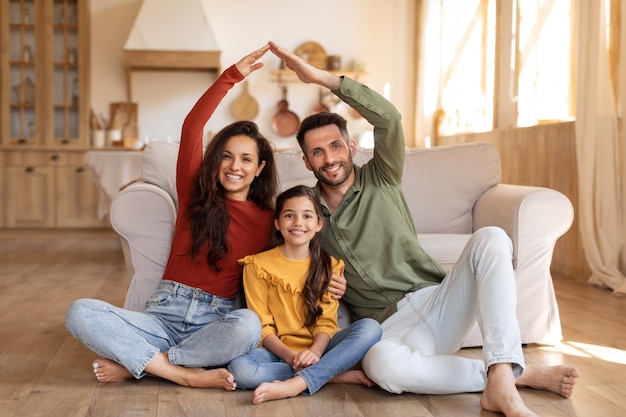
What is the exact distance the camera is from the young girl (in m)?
2.11

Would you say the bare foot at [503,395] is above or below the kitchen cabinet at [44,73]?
below

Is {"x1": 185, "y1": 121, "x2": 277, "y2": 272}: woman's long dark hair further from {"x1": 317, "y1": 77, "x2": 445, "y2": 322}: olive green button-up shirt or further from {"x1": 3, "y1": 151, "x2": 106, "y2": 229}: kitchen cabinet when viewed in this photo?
{"x1": 3, "y1": 151, "x2": 106, "y2": 229}: kitchen cabinet

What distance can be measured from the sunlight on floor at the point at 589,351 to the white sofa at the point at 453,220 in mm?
44

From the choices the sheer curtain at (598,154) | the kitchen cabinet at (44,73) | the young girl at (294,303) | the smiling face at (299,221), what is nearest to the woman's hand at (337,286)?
the young girl at (294,303)

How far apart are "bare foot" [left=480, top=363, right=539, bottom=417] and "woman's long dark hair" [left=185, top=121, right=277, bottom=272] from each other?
0.87 m

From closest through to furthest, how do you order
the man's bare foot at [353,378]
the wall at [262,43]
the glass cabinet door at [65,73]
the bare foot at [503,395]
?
the bare foot at [503,395] → the man's bare foot at [353,378] → the glass cabinet door at [65,73] → the wall at [262,43]

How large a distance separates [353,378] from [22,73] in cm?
609

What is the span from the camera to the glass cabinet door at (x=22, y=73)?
7191 mm

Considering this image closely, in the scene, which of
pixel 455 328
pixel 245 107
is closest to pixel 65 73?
pixel 245 107

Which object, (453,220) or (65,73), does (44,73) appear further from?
(453,220)

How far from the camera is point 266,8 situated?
7.40 m

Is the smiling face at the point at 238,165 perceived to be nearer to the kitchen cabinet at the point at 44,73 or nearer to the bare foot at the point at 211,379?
the bare foot at the point at 211,379

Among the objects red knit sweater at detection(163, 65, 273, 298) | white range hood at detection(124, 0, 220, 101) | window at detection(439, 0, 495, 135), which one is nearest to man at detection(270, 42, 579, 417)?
red knit sweater at detection(163, 65, 273, 298)

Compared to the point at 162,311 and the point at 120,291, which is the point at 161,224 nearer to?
the point at 162,311
